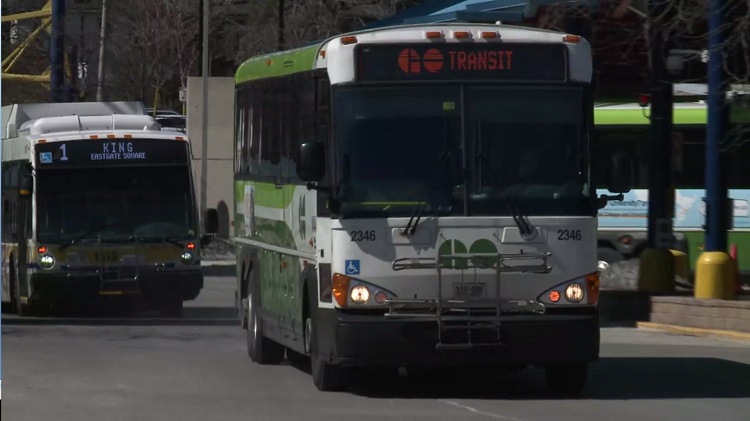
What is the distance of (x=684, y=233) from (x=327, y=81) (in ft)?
58.2

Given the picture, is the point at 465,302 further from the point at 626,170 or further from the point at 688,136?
the point at 688,136

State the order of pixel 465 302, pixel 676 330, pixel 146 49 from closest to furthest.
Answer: pixel 465 302, pixel 676 330, pixel 146 49

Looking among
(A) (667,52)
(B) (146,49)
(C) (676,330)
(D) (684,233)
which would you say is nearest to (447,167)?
(C) (676,330)

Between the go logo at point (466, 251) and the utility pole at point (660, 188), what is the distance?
9.72 m

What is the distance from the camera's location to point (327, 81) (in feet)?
42.8

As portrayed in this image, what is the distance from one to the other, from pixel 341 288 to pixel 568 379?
2.17 meters

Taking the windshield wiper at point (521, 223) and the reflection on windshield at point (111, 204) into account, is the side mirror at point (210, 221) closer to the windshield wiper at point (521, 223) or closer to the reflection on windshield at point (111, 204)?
the reflection on windshield at point (111, 204)

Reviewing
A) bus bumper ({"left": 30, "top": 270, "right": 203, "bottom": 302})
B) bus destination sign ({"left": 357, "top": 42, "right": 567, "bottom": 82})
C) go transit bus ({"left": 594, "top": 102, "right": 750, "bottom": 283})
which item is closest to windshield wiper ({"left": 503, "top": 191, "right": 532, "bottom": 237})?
bus destination sign ({"left": 357, "top": 42, "right": 567, "bottom": 82})

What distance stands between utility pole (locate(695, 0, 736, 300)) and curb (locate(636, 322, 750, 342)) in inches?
25.0

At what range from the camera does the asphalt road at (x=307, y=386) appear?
12.0m

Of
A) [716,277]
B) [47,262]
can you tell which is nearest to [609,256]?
[716,277]

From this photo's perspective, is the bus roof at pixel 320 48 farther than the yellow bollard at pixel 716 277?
No

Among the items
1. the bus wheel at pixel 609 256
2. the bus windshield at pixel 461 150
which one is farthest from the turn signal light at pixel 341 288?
the bus wheel at pixel 609 256

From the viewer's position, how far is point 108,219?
2353 centimetres
